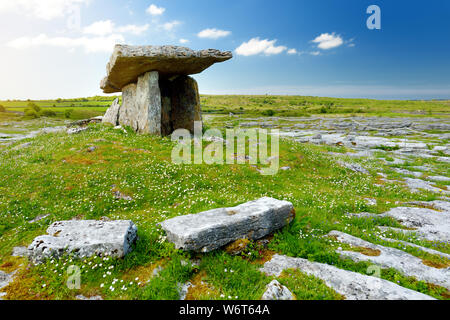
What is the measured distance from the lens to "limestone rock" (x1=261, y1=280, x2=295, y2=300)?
4.91 m

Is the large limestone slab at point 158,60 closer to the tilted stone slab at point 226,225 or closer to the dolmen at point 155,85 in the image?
the dolmen at point 155,85

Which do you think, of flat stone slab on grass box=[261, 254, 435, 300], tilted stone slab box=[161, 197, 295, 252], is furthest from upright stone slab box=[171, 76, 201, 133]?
flat stone slab on grass box=[261, 254, 435, 300]

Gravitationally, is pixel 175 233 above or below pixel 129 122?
below

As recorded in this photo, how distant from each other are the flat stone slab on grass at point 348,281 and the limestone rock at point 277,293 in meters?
0.99

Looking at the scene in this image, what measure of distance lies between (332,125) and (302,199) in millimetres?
66779

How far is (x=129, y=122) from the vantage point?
26.4 metres

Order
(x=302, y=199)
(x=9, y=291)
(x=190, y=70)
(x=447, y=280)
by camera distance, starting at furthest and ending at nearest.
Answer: (x=190, y=70)
(x=302, y=199)
(x=447, y=280)
(x=9, y=291)

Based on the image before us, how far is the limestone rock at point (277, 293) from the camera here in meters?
4.91

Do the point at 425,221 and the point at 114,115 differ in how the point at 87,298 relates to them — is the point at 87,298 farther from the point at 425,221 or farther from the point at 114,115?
the point at 114,115

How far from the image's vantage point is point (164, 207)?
11188 millimetres

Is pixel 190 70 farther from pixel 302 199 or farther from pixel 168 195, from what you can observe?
pixel 302 199

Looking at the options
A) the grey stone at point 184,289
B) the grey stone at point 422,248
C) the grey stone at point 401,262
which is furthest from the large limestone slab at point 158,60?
the grey stone at point 422,248

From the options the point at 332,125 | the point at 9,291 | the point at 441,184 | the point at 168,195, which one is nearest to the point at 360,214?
the point at 168,195

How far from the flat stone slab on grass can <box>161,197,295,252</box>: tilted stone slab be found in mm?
1234
